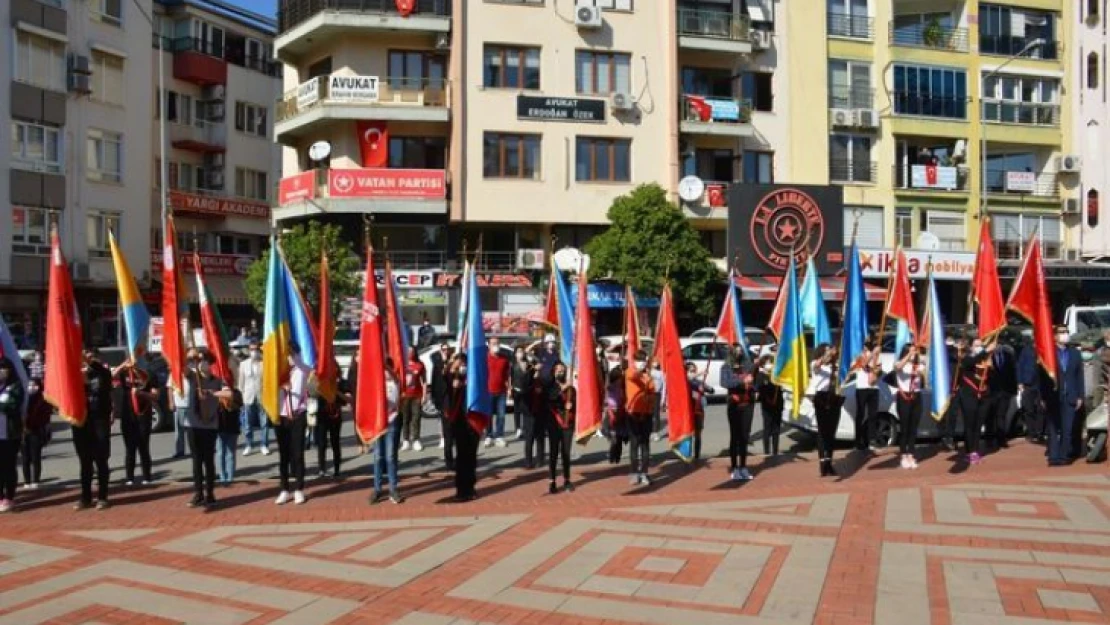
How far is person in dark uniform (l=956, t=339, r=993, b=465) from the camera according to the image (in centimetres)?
1568

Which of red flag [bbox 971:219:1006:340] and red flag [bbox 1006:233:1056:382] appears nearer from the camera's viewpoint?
red flag [bbox 1006:233:1056:382]

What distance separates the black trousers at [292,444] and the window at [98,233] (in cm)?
2992

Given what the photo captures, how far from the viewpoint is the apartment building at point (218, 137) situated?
45.4 meters

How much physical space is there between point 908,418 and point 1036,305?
94.8 inches

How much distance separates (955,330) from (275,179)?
117ft

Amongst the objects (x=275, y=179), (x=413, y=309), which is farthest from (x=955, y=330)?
(x=275, y=179)

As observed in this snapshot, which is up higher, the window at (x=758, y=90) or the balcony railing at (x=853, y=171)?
the window at (x=758, y=90)

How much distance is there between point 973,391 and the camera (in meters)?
15.9

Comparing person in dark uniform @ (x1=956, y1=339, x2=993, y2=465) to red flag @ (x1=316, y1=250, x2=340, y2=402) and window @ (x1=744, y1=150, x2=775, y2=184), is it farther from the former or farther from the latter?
window @ (x1=744, y1=150, x2=775, y2=184)

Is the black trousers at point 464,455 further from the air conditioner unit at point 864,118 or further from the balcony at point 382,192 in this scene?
the air conditioner unit at point 864,118

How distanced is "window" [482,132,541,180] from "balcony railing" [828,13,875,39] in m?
12.7

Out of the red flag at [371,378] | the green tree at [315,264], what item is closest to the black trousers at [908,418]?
the red flag at [371,378]

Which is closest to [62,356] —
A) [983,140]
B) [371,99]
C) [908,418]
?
[908,418]

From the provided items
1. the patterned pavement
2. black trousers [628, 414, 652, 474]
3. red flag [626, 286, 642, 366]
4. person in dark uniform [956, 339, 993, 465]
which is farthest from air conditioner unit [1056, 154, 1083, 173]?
black trousers [628, 414, 652, 474]
